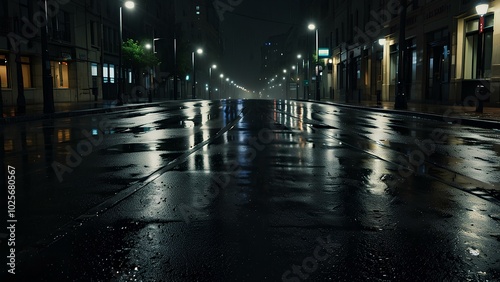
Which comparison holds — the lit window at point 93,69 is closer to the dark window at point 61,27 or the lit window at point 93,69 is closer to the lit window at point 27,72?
the dark window at point 61,27

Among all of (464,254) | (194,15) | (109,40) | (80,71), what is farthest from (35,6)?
(194,15)

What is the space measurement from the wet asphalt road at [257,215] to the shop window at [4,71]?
28.4 m

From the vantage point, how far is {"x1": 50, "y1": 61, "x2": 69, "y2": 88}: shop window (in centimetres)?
4327

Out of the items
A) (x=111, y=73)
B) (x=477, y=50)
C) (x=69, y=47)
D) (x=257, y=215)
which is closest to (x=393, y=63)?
(x=477, y=50)

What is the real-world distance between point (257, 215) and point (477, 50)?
2807 cm

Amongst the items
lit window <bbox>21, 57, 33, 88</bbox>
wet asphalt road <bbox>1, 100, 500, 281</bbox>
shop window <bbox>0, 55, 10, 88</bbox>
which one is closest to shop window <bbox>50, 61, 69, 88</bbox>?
lit window <bbox>21, 57, 33, 88</bbox>

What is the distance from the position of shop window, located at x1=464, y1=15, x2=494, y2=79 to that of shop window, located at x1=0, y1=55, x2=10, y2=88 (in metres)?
31.4

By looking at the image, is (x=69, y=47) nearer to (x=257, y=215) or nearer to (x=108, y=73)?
(x=108, y=73)

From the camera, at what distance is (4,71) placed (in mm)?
35062

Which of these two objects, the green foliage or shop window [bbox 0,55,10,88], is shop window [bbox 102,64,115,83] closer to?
the green foliage

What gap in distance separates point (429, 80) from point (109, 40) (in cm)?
3577

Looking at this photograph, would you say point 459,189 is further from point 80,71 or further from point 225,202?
point 80,71

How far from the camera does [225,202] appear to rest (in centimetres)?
550

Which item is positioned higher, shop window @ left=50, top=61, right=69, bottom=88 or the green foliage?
the green foliage
